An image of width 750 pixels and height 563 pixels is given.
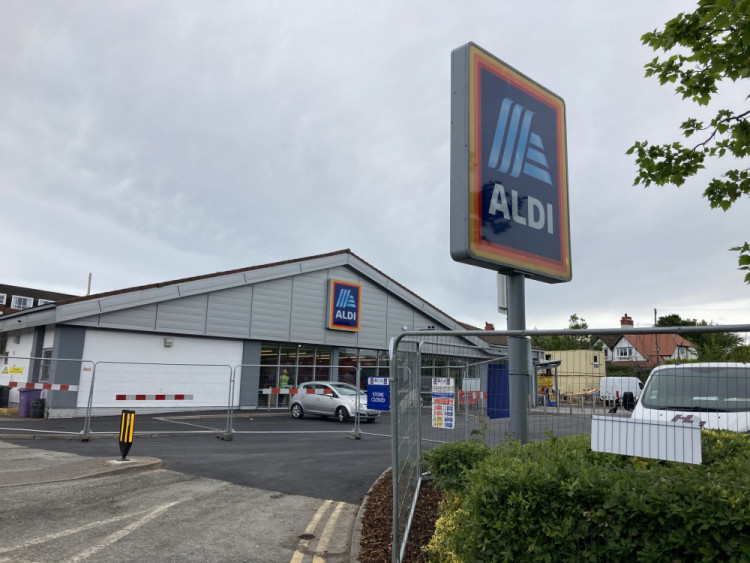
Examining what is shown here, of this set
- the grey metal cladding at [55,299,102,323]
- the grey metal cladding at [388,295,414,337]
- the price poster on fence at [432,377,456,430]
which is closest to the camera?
the price poster on fence at [432,377,456,430]

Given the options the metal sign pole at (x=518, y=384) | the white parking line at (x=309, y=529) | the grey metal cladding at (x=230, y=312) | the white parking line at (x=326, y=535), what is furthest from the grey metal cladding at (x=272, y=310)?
the metal sign pole at (x=518, y=384)

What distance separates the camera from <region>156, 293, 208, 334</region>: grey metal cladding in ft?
71.9

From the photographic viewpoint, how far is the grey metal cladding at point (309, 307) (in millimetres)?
25922

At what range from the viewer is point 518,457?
4172 millimetres

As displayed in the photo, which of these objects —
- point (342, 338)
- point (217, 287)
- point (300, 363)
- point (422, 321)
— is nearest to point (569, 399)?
point (217, 287)

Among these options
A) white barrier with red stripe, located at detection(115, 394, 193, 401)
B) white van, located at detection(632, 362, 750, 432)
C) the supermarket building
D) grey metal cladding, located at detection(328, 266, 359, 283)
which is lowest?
white barrier with red stripe, located at detection(115, 394, 193, 401)

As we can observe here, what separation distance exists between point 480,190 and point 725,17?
2709 millimetres

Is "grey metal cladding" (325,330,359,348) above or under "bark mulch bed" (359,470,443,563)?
above

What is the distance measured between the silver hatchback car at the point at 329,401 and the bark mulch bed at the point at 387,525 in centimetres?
1186

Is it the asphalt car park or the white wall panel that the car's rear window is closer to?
the asphalt car park

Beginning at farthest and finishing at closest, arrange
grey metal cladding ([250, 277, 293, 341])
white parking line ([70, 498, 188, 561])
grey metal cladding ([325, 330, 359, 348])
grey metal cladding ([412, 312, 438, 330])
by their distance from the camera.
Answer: grey metal cladding ([412, 312, 438, 330]) → grey metal cladding ([325, 330, 359, 348]) → grey metal cladding ([250, 277, 293, 341]) → white parking line ([70, 498, 188, 561])

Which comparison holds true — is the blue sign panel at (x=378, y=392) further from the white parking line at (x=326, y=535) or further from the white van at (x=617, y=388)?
the white van at (x=617, y=388)

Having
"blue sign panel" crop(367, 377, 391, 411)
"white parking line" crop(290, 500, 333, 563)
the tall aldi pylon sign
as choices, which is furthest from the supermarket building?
the tall aldi pylon sign

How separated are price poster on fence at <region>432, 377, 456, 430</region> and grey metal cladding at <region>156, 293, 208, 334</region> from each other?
18.2 metres
